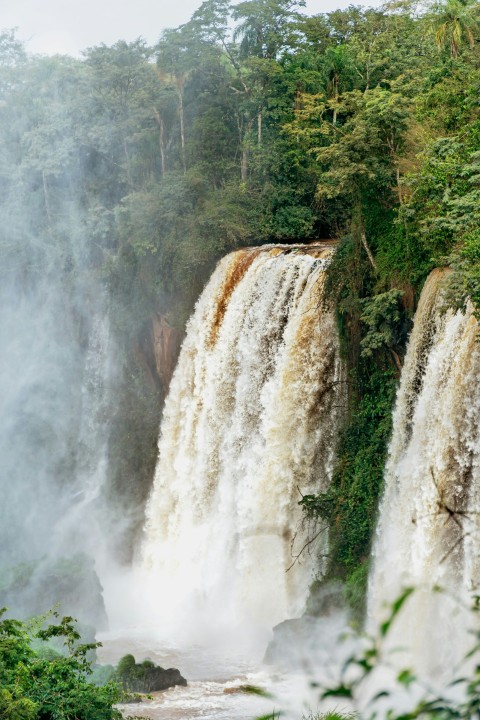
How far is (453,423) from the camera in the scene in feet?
48.0

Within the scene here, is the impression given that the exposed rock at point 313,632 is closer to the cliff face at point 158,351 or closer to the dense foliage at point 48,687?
the dense foliage at point 48,687

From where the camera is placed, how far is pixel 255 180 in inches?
1115

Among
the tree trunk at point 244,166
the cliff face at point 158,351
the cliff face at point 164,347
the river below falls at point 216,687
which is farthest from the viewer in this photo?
the tree trunk at point 244,166

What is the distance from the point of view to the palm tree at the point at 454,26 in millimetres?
21156

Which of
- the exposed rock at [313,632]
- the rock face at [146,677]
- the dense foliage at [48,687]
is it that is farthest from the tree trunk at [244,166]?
the dense foliage at [48,687]

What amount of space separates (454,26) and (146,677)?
560 inches

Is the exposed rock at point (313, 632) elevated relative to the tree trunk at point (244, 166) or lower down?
lower down

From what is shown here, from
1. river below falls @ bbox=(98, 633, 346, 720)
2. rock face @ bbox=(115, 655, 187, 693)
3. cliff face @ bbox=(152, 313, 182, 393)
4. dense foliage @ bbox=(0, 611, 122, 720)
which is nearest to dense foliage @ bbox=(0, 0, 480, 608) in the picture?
cliff face @ bbox=(152, 313, 182, 393)

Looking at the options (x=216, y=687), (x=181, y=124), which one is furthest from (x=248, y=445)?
(x=181, y=124)

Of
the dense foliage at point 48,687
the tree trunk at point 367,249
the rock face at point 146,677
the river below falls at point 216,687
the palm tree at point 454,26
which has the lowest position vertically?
the river below falls at point 216,687

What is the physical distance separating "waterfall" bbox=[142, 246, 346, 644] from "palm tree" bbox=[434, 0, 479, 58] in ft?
16.6

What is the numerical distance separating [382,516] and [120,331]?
1494 cm

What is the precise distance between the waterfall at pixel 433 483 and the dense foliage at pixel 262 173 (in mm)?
895

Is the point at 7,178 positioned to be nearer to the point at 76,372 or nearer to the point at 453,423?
the point at 76,372
